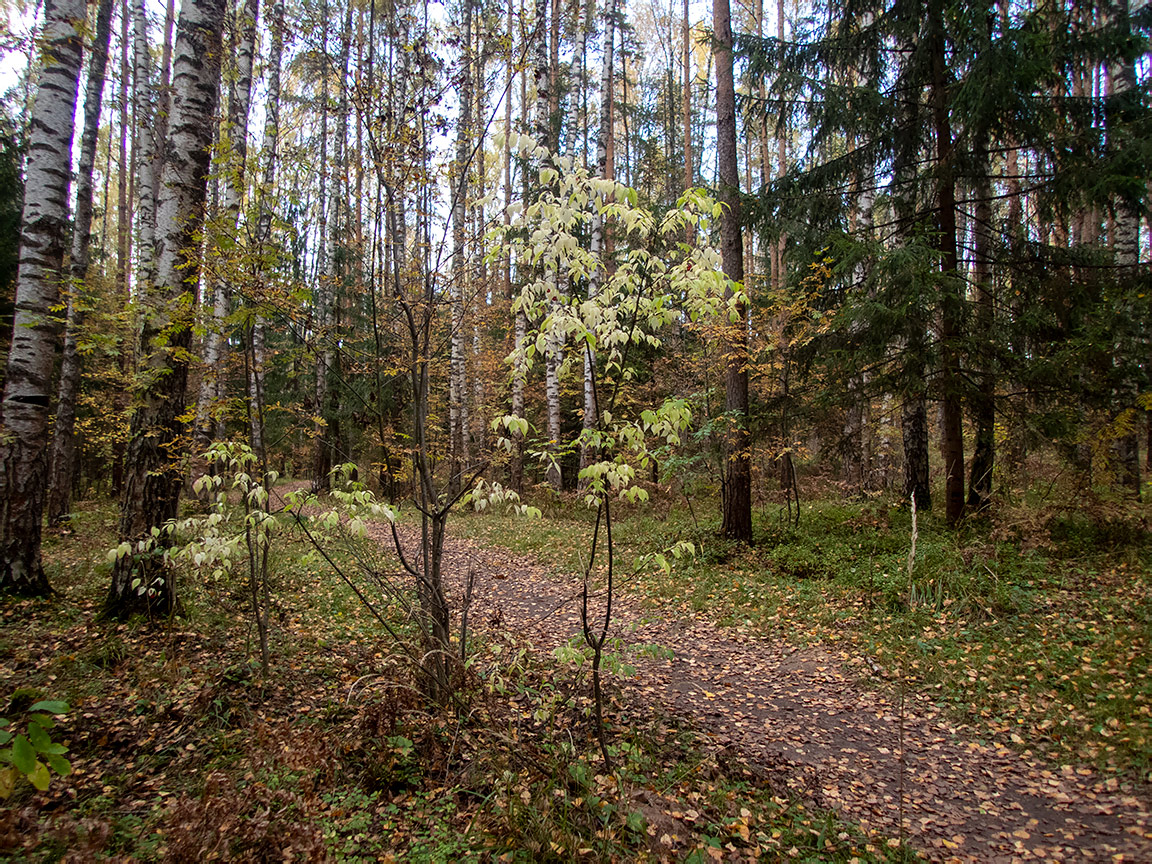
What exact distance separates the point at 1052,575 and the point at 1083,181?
478cm

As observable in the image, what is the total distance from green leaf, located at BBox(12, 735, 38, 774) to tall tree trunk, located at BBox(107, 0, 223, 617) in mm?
4044

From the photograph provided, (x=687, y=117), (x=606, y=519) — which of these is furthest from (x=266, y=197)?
(x=687, y=117)

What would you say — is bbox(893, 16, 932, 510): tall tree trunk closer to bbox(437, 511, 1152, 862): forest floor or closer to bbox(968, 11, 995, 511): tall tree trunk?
bbox(968, 11, 995, 511): tall tree trunk

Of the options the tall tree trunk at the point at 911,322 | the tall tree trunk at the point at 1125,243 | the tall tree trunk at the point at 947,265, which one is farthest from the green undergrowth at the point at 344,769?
the tall tree trunk at the point at 1125,243

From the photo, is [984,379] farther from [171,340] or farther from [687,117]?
[687,117]

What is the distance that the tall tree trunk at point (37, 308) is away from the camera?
4828 mm

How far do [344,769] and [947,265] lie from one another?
8862 millimetres

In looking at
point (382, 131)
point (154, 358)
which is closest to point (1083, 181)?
point (382, 131)

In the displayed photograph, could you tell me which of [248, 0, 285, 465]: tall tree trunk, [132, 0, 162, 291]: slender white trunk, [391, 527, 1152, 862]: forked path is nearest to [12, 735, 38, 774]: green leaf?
[391, 527, 1152, 862]: forked path

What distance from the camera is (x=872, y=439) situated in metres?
11.8

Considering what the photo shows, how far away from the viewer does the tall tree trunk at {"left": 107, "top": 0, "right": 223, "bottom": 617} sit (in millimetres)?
4672

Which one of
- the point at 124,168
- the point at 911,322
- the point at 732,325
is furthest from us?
the point at 124,168

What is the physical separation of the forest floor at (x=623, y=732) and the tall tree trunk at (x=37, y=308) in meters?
0.66

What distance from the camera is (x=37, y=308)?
4.96m
